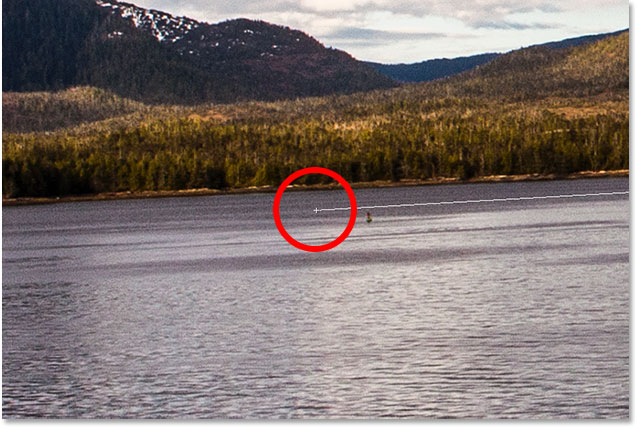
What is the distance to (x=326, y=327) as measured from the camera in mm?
40719

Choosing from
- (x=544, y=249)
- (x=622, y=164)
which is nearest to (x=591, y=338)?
(x=544, y=249)

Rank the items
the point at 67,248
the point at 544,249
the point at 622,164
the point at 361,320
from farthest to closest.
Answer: the point at 622,164
the point at 67,248
the point at 544,249
the point at 361,320

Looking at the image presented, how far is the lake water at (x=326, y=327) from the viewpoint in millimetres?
26719

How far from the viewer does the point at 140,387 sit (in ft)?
95.3

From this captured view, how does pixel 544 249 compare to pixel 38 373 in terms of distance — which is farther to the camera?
pixel 544 249

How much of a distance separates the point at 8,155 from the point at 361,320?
166 meters

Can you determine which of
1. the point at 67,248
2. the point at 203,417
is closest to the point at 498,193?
the point at 67,248

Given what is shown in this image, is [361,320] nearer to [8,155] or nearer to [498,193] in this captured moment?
[498,193]

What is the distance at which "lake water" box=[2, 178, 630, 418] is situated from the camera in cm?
2672

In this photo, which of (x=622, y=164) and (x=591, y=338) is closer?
(x=591, y=338)

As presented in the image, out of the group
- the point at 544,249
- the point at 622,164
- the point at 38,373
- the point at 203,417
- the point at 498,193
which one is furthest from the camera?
the point at 622,164

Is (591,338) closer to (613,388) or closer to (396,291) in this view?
(613,388)

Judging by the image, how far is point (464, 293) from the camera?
49.9 m

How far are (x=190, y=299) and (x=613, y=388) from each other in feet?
91.4
